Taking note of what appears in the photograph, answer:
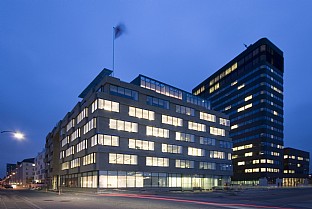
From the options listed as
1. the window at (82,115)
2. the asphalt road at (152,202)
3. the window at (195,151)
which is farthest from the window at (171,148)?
the asphalt road at (152,202)

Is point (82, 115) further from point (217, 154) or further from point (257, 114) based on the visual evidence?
point (257, 114)

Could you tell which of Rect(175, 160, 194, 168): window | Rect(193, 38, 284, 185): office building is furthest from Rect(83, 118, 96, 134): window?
Rect(193, 38, 284, 185): office building

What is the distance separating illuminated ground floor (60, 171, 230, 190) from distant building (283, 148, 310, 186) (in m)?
95.4

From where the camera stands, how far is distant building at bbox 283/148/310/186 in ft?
547

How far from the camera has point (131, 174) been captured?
208 feet

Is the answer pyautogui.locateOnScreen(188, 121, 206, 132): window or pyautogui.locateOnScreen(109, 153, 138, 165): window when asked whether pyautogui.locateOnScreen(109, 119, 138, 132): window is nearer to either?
pyautogui.locateOnScreen(109, 153, 138, 165): window

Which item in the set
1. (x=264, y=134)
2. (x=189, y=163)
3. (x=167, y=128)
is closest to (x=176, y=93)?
(x=167, y=128)

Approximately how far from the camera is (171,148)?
73.0 m

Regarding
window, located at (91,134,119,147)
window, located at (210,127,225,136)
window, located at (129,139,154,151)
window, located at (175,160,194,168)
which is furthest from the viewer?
window, located at (210,127,225,136)

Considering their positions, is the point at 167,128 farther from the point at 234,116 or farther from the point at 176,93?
the point at 234,116

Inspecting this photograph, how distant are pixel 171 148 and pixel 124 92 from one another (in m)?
17.6

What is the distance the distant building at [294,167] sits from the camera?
167 metres

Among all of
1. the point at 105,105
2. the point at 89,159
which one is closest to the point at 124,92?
the point at 105,105

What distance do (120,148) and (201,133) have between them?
27.6 metres
